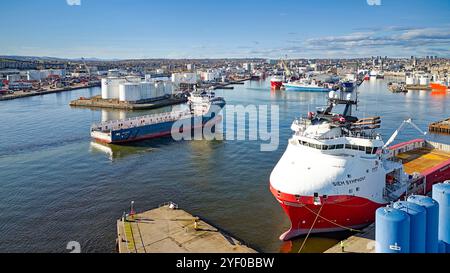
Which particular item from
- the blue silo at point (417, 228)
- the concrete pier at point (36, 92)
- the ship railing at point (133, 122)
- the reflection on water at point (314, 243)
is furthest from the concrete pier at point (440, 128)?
the concrete pier at point (36, 92)

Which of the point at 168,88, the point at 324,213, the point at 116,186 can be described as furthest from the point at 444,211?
the point at 168,88

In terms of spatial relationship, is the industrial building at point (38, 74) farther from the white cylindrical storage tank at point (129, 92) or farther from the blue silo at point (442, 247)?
the blue silo at point (442, 247)

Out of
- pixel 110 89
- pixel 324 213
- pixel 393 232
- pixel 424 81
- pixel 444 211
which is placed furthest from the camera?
pixel 424 81

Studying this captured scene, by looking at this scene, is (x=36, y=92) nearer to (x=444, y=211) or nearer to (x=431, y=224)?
(x=444, y=211)
